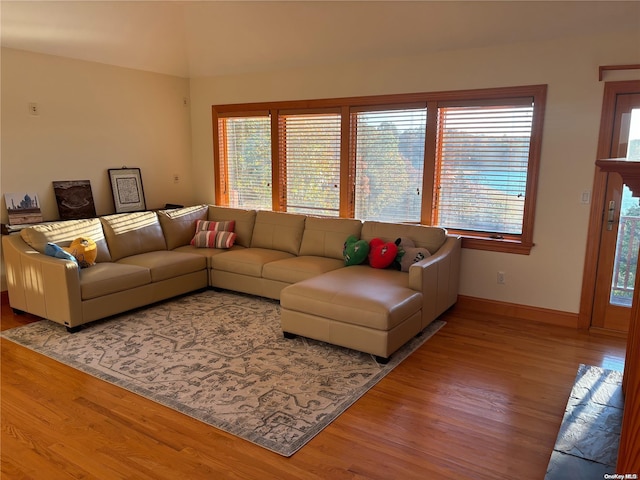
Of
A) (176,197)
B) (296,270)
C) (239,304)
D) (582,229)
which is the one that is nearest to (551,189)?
(582,229)

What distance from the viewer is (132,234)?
4934 millimetres

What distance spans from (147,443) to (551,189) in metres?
3.74

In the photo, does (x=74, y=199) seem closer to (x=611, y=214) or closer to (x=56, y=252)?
(x=56, y=252)

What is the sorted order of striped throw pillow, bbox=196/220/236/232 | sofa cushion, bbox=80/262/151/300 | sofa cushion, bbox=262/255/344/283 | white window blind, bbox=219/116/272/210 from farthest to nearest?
1. white window blind, bbox=219/116/272/210
2. striped throw pillow, bbox=196/220/236/232
3. sofa cushion, bbox=262/255/344/283
4. sofa cushion, bbox=80/262/151/300

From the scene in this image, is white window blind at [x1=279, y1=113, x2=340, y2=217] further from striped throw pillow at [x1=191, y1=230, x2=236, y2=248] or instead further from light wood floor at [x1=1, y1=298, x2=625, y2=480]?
light wood floor at [x1=1, y1=298, x2=625, y2=480]

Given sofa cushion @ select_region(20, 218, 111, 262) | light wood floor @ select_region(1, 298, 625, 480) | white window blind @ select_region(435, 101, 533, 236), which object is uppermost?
white window blind @ select_region(435, 101, 533, 236)

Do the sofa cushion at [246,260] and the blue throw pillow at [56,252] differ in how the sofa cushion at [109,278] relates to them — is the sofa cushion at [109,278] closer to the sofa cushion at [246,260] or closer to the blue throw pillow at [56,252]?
the blue throw pillow at [56,252]

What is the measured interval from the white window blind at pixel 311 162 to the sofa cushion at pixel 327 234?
464 millimetres

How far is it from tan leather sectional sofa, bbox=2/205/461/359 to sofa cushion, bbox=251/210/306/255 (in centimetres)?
1

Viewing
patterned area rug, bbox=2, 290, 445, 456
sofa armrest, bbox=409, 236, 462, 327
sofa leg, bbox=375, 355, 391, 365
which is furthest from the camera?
sofa armrest, bbox=409, 236, 462, 327

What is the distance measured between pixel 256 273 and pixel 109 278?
138 cm

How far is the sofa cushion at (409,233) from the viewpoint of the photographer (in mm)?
4402

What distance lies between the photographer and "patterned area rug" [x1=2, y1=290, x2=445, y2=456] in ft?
9.02

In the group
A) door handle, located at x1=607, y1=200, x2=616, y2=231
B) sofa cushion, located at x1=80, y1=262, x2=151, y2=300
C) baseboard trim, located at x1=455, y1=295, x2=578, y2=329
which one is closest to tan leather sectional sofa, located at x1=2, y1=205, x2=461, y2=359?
sofa cushion, located at x1=80, y1=262, x2=151, y2=300
